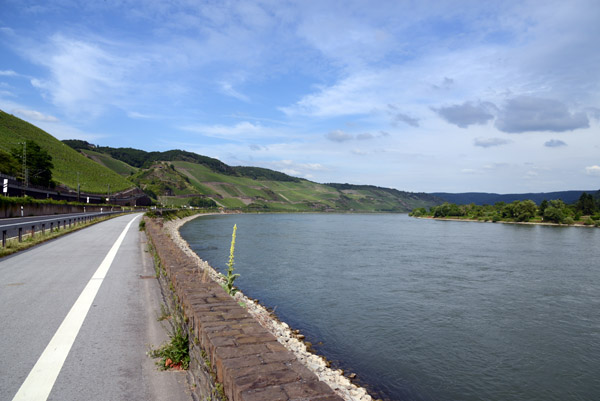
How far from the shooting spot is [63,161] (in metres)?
114

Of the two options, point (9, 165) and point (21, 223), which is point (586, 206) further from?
point (9, 165)

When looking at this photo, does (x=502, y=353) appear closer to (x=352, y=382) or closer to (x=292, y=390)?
(x=352, y=382)

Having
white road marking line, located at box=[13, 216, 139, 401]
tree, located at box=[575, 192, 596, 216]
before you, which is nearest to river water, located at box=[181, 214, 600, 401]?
white road marking line, located at box=[13, 216, 139, 401]

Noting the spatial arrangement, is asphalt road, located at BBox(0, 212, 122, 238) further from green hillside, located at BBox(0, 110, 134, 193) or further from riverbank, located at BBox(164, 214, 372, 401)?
green hillside, located at BBox(0, 110, 134, 193)

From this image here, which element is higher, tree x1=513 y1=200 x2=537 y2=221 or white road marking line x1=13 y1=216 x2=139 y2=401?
tree x1=513 y1=200 x2=537 y2=221

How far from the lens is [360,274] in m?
24.4

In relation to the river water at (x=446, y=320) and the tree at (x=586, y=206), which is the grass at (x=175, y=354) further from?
the tree at (x=586, y=206)

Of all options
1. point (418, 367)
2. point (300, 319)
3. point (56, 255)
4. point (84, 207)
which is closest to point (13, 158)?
point (84, 207)

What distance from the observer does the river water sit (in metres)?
10.1

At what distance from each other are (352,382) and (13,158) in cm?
9769

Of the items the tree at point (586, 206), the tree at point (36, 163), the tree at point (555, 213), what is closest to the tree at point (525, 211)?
the tree at point (555, 213)

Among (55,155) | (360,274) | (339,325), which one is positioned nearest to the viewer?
(339,325)

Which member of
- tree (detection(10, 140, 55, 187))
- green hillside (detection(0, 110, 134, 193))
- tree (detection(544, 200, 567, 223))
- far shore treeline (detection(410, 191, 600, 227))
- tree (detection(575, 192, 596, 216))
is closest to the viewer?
tree (detection(10, 140, 55, 187))

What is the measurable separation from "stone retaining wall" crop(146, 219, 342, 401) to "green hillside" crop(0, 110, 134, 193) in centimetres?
10779
